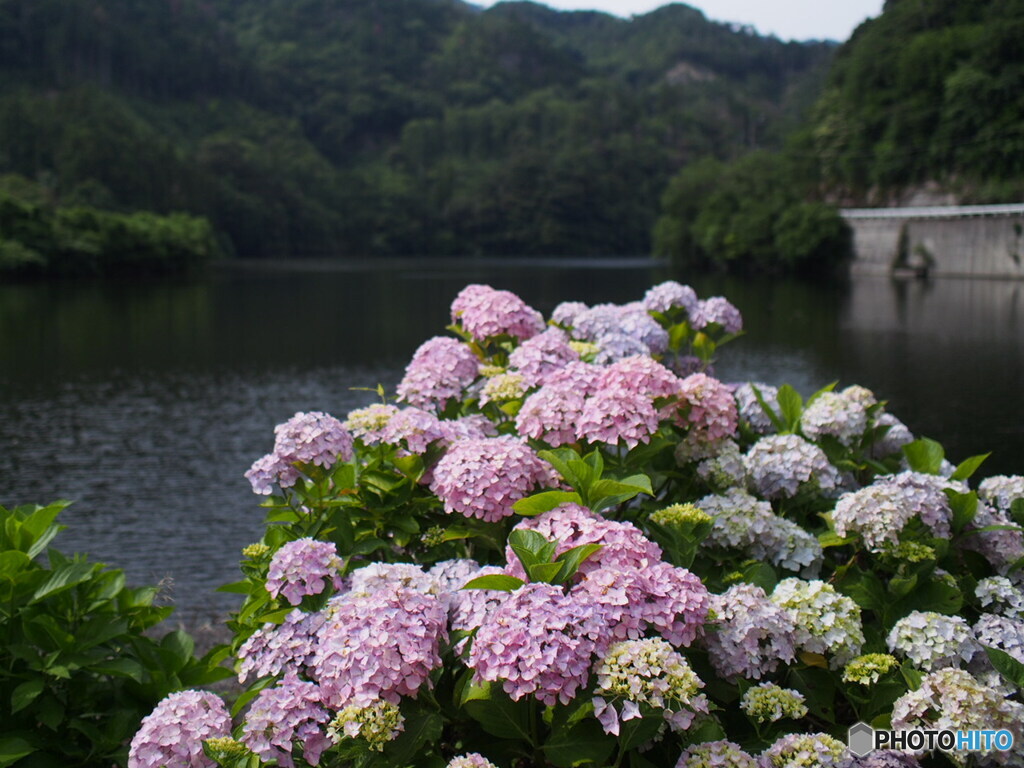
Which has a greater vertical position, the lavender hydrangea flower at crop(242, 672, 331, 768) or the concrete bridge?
the concrete bridge

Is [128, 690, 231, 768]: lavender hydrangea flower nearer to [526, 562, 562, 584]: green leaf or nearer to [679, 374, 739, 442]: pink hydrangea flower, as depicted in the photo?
[526, 562, 562, 584]: green leaf

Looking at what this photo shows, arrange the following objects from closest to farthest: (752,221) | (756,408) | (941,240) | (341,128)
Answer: (756,408), (941,240), (752,221), (341,128)

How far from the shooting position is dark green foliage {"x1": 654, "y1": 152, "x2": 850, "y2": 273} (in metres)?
58.9

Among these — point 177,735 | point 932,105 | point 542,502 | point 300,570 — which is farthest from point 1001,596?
point 932,105

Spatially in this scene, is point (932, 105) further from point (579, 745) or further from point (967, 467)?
point (579, 745)

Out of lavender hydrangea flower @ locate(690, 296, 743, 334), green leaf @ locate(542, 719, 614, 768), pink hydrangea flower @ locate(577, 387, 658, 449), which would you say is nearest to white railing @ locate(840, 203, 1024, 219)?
lavender hydrangea flower @ locate(690, 296, 743, 334)

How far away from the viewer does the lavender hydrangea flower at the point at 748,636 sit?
2.42 metres

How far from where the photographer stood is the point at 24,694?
125 inches

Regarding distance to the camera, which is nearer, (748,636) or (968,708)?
(968,708)

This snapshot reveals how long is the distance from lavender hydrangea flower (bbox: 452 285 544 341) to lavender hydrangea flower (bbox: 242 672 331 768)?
259cm

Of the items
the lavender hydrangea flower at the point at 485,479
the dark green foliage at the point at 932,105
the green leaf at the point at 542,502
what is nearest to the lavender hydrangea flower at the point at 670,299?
the lavender hydrangea flower at the point at 485,479

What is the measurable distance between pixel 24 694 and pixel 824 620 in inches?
101

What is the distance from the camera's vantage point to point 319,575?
264cm

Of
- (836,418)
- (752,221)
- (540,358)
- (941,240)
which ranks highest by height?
(752,221)
